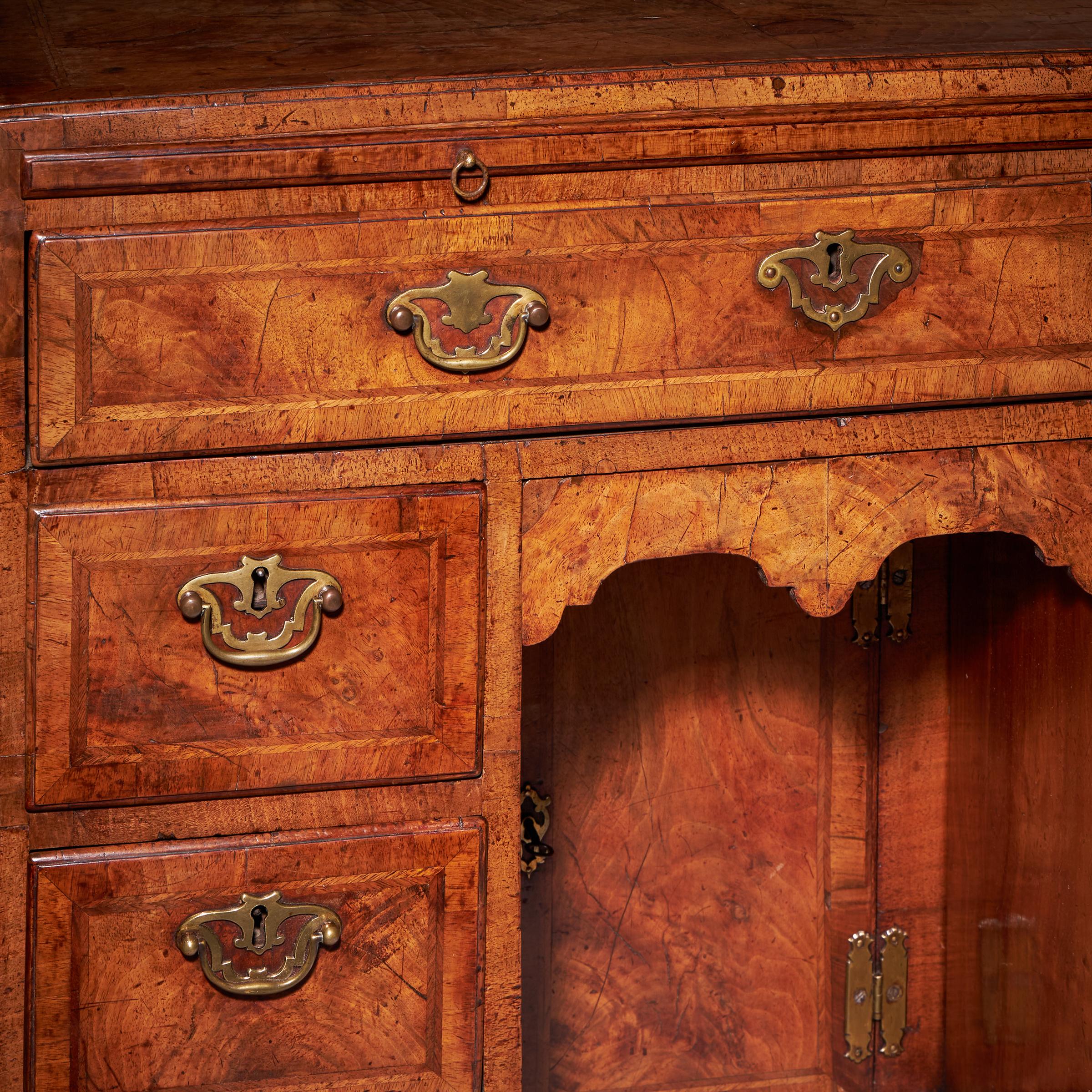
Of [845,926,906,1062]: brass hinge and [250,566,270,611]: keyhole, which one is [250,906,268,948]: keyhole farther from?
[845,926,906,1062]: brass hinge

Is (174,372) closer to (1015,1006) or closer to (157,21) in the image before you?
(157,21)

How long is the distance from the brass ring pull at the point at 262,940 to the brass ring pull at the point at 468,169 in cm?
55

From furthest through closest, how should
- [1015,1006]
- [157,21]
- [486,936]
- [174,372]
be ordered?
[1015,1006]
[157,21]
[486,936]
[174,372]

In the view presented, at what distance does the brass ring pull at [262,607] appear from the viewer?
1.07m

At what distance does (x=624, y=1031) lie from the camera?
163cm

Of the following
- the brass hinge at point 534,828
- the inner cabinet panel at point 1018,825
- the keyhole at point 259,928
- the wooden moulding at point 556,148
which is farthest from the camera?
the brass hinge at point 534,828

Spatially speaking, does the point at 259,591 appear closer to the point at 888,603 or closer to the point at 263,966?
the point at 263,966

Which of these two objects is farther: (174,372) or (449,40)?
(449,40)

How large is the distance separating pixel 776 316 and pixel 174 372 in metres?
0.46

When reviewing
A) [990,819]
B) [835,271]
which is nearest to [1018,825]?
[990,819]

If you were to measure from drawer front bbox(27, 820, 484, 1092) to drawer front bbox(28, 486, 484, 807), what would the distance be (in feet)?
0.18

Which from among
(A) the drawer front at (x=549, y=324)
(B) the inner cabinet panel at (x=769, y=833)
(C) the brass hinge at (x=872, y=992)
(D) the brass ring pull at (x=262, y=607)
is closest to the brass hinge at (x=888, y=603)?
(B) the inner cabinet panel at (x=769, y=833)

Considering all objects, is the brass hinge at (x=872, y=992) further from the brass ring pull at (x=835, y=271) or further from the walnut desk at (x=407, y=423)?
the brass ring pull at (x=835, y=271)

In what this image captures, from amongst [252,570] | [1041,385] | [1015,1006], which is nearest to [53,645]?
[252,570]
